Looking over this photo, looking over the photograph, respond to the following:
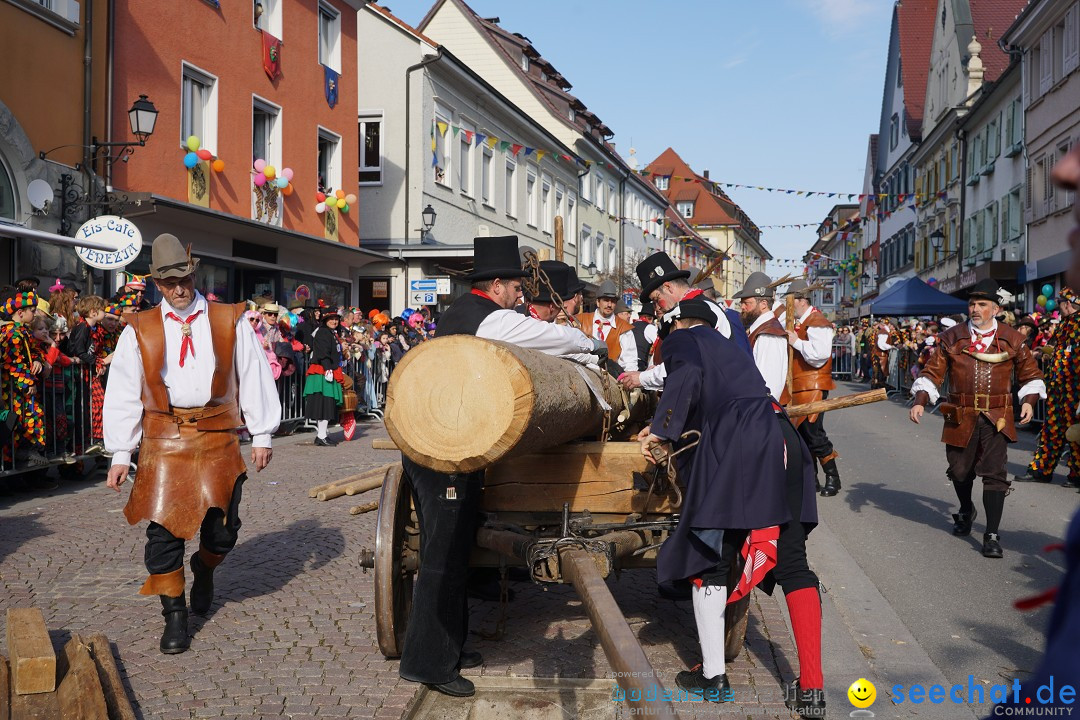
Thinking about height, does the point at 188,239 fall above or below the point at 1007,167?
below

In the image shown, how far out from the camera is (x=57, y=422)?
978cm

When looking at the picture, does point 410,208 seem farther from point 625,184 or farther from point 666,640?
point 625,184

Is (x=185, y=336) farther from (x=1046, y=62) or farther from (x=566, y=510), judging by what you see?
(x=1046, y=62)

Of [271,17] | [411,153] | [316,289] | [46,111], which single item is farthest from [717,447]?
[411,153]

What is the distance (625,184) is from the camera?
51.9 m

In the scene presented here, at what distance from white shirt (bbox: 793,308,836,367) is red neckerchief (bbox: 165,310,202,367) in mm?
5938

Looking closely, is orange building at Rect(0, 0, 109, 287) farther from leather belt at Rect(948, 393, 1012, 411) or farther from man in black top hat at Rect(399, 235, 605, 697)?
leather belt at Rect(948, 393, 1012, 411)

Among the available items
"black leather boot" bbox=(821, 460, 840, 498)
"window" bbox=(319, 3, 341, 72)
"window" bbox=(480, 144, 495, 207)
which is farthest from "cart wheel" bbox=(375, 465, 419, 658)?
"window" bbox=(480, 144, 495, 207)

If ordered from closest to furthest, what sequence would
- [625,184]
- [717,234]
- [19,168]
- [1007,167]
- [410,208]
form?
[19,168], [410,208], [1007,167], [625,184], [717,234]

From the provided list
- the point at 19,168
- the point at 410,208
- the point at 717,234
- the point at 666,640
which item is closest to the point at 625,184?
the point at 410,208

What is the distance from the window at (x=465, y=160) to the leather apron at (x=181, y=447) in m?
24.6

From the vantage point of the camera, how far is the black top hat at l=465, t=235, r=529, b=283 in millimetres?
4637

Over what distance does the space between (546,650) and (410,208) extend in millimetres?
22311

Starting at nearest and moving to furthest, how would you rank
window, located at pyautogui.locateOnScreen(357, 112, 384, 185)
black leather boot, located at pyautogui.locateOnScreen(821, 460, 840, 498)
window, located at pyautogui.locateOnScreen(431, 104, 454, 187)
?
black leather boot, located at pyautogui.locateOnScreen(821, 460, 840, 498) → window, located at pyautogui.locateOnScreen(357, 112, 384, 185) → window, located at pyautogui.locateOnScreen(431, 104, 454, 187)
